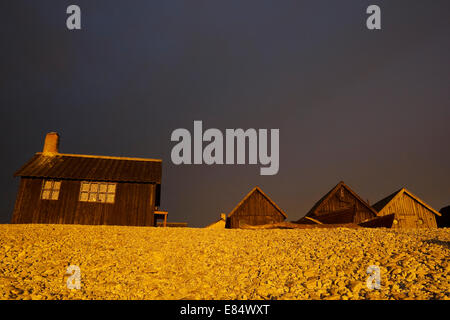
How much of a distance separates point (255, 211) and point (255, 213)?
186 millimetres

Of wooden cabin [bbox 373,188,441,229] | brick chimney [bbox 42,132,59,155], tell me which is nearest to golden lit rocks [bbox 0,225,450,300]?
brick chimney [bbox 42,132,59,155]

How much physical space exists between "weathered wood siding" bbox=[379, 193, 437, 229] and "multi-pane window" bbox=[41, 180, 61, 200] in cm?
2777

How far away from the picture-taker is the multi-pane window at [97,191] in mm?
21625

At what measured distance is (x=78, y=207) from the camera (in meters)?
21.2

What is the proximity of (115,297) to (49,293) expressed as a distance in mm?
1654

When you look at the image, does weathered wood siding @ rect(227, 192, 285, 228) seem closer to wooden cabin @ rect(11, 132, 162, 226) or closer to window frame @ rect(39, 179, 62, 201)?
wooden cabin @ rect(11, 132, 162, 226)

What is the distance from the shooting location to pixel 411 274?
7164 mm

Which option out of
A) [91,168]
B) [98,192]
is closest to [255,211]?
[98,192]

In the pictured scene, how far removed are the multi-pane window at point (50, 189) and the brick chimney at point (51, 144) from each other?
4396 mm

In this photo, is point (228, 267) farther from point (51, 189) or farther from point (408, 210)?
point (408, 210)

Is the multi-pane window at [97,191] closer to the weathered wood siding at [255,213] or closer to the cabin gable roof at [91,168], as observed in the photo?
the cabin gable roof at [91,168]

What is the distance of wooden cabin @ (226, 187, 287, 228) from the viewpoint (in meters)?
27.3
